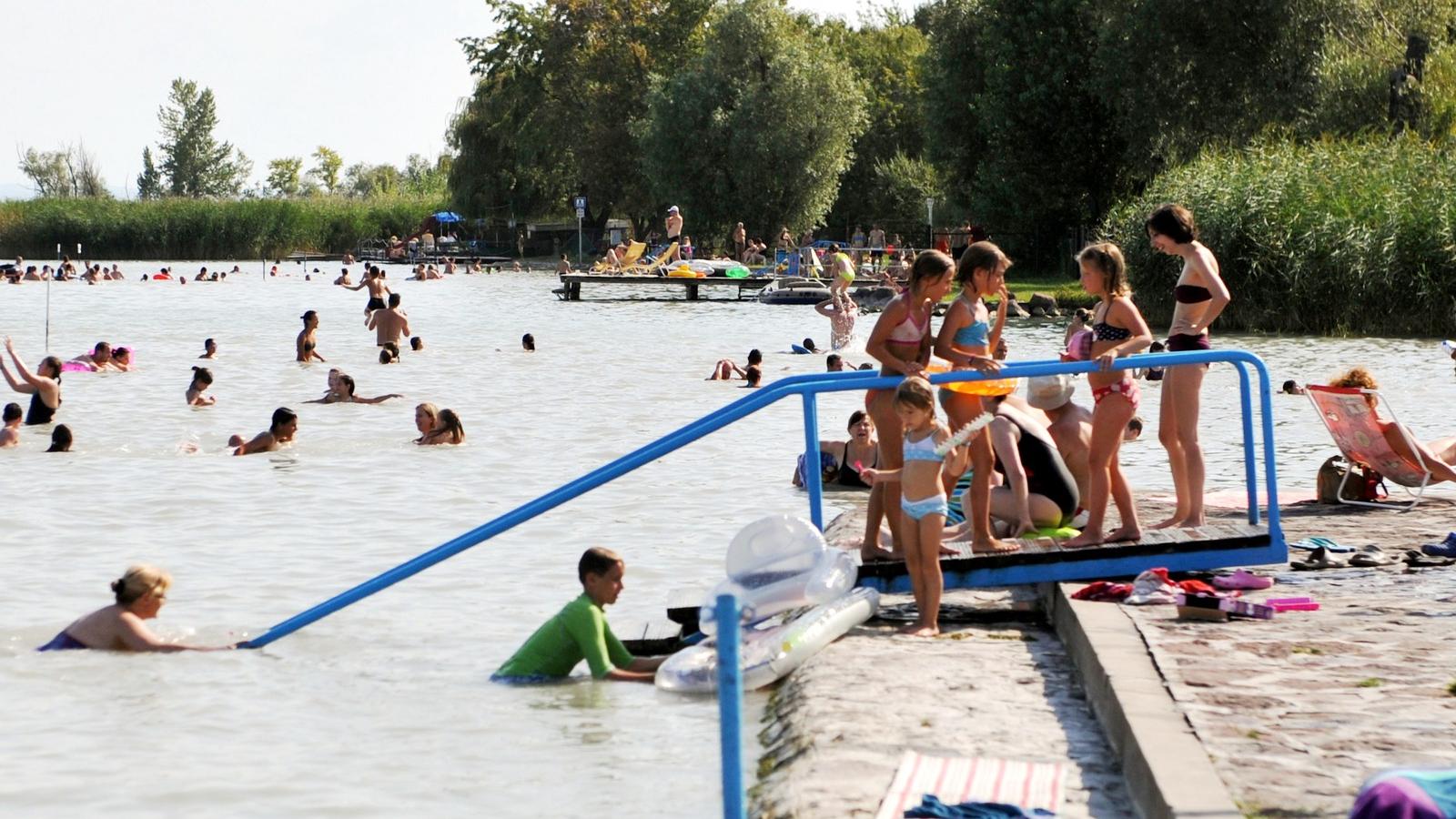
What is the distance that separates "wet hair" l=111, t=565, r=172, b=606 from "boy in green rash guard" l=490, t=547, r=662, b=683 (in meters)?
2.12

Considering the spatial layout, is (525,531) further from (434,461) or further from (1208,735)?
(1208,735)

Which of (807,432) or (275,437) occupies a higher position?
(807,432)

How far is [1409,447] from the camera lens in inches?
458

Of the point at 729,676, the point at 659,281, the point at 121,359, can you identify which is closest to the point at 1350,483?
the point at 729,676

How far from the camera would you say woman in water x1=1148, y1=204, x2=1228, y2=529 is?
9.34 metres

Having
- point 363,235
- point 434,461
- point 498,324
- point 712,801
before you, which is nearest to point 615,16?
point 363,235

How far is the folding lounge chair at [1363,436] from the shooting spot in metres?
11.6

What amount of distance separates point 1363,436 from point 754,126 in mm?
59461

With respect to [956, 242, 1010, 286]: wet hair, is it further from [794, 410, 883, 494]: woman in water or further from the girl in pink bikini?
[794, 410, 883, 494]: woman in water

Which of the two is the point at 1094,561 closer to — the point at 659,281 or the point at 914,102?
the point at 659,281

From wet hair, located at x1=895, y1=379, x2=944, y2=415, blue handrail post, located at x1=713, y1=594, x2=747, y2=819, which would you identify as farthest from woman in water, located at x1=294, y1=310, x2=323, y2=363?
blue handrail post, located at x1=713, y1=594, x2=747, y2=819

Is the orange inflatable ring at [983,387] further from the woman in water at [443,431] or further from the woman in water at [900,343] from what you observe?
the woman in water at [443,431]

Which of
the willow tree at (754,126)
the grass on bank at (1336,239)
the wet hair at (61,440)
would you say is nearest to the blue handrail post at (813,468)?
A: the wet hair at (61,440)

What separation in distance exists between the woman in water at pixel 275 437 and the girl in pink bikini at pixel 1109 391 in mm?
11631
